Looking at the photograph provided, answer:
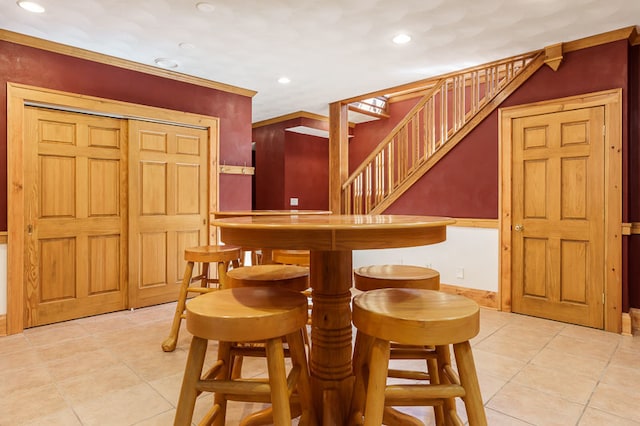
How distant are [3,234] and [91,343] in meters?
1.20

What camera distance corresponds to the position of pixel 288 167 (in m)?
6.80

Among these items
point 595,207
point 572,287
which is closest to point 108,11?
point 595,207

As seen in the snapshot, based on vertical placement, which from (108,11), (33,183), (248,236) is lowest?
(248,236)

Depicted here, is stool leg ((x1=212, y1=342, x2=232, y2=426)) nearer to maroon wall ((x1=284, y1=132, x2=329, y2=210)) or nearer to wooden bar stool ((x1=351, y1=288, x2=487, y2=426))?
wooden bar stool ((x1=351, y1=288, x2=487, y2=426))

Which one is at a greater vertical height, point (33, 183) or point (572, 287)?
point (33, 183)

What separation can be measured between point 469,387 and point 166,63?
3.85 meters

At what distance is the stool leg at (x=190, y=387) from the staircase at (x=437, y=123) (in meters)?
3.63

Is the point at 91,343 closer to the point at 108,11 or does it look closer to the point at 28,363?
the point at 28,363

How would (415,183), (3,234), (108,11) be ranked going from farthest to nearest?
(415,183) → (3,234) → (108,11)

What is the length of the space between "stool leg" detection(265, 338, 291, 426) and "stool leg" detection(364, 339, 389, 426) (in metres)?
0.27

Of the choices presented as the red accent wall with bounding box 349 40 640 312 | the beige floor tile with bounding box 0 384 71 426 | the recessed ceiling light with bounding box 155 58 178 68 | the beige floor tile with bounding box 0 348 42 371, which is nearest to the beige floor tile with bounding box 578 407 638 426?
the red accent wall with bounding box 349 40 640 312

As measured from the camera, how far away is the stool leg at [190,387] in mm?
1282

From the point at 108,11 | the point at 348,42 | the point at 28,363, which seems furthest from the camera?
the point at 348,42

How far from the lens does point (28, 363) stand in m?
2.56
